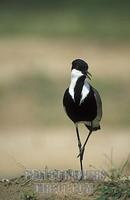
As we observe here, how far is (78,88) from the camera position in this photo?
4.85m

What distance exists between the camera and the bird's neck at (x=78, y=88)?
15.9 ft

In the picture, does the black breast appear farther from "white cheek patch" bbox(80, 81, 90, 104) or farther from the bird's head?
the bird's head

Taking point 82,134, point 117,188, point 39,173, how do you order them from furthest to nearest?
point 82,134, point 39,173, point 117,188

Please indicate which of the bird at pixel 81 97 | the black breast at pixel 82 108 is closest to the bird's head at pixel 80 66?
the bird at pixel 81 97

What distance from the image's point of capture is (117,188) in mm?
4562

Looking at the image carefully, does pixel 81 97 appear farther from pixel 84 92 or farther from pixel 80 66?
pixel 80 66

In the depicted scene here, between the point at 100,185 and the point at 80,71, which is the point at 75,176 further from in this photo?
the point at 80,71

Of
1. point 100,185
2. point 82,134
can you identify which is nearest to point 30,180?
point 100,185

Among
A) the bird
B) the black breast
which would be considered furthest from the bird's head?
the black breast

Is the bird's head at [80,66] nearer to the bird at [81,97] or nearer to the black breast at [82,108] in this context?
the bird at [81,97]

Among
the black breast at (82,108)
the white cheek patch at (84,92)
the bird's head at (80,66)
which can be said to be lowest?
the black breast at (82,108)

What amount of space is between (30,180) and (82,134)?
214 centimetres

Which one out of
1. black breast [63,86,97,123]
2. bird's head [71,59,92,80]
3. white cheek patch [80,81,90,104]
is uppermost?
bird's head [71,59,92,80]

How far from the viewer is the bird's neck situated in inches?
191
